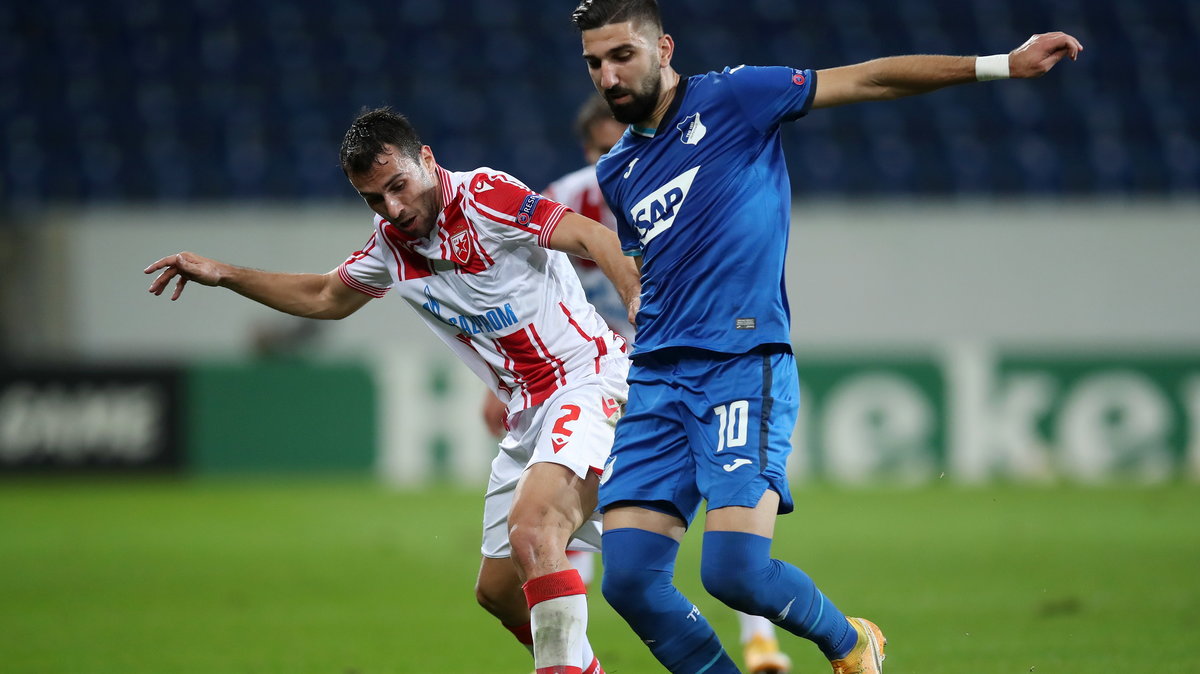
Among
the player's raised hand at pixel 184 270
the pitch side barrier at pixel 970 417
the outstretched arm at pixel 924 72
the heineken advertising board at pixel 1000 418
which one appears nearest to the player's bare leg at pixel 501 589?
the player's raised hand at pixel 184 270

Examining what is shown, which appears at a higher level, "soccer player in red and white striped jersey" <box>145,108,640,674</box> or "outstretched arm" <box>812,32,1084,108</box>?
"outstretched arm" <box>812,32,1084,108</box>

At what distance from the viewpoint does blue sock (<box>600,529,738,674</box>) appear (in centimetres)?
423

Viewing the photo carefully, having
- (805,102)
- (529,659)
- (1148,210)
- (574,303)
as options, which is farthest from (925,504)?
(805,102)

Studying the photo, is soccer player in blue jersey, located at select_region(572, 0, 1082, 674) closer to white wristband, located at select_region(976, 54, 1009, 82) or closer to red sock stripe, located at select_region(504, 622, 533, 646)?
white wristband, located at select_region(976, 54, 1009, 82)

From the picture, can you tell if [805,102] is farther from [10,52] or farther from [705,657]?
[10,52]

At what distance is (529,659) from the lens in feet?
19.7

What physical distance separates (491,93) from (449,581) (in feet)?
33.3

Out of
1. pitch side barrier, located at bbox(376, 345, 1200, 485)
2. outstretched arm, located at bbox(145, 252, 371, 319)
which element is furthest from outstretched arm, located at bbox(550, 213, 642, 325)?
pitch side barrier, located at bbox(376, 345, 1200, 485)

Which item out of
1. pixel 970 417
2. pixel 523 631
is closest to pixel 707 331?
pixel 523 631

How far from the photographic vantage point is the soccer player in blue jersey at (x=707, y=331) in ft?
13.8

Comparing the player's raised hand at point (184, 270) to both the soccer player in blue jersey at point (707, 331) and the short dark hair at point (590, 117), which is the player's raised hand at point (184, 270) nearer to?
the soccer player in blue jersey at point (707, 331)

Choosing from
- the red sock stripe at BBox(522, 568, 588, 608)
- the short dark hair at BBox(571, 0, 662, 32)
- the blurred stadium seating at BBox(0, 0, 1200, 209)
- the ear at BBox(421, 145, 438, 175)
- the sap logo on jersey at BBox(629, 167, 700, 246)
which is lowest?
the red sock stripe at BBox(522, 568, 588, 608)

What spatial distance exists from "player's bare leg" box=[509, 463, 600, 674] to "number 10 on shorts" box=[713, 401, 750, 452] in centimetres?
69

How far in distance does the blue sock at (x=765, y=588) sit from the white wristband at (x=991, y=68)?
1.44 metres
